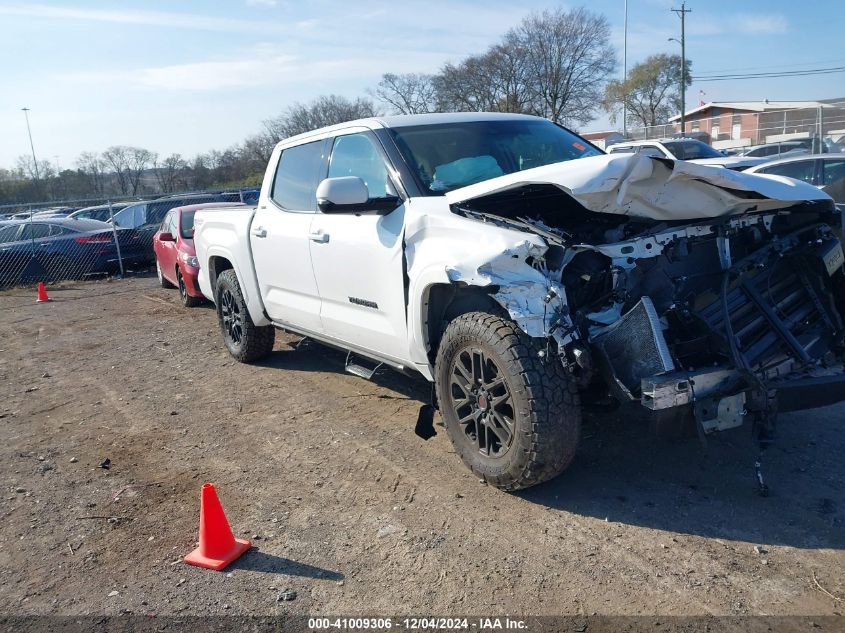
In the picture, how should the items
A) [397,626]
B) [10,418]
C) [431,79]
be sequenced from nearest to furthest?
1. [397,626]
2. [10,418]
3. [431,79]

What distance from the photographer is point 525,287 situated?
11.3 ft

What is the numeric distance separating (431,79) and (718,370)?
160 feet

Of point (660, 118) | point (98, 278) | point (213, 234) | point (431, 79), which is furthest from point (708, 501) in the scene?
point (660, 118)

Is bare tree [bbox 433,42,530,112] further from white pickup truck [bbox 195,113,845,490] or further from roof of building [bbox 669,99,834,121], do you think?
white pickup truck [bbox 195,113,845,490]

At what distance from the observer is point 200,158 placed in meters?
52.1

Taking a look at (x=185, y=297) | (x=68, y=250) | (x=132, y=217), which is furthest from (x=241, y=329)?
(x=132, y=217)

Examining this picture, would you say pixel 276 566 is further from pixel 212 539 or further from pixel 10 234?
pixel 10 234

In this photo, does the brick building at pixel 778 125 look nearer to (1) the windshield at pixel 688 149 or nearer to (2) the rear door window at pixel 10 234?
(1) the windshield at pixel 688 149

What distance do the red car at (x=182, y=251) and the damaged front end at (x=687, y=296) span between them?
7357 mm

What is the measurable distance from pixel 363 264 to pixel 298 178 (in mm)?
1421

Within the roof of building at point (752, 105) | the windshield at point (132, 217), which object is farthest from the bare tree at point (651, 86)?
the windshield at point (132, 217)

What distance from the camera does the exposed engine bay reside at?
3330 mm

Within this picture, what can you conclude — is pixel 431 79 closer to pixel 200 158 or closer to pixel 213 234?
pixel 200 158

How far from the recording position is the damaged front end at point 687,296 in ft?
10.9
